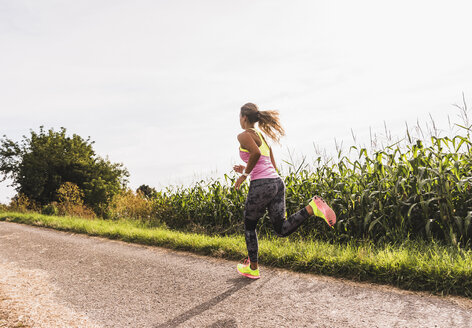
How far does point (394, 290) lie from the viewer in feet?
11.5

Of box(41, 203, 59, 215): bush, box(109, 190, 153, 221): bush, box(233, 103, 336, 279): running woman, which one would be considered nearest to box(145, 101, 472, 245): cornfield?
box(233, 103, 336, 279): running woman

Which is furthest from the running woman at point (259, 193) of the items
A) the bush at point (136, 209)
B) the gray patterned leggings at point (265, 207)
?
the bush at point (136, 209)

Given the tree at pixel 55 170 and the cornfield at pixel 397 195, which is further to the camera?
the tree at pixel 55 170

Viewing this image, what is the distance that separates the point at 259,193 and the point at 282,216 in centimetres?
45

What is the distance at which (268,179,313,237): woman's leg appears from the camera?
4.02m

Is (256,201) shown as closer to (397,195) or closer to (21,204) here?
(397,195)

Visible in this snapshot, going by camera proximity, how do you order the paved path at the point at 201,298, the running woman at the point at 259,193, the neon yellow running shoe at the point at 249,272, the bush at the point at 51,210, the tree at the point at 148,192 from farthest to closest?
1. the bush at the point at 51,210
2. the tree at the point at 148,192
3. the neon yellow running shoe at the point at 249,272
4. the running woman at the point at 259,193
5. the paved path at the point at 201,298

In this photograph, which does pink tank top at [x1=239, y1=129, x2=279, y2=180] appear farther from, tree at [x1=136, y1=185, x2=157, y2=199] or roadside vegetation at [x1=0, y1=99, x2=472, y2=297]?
tree at [x1=136, y1=185, x2=157, y2=199]

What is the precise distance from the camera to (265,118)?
14.0ft

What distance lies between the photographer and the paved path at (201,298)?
116 inches

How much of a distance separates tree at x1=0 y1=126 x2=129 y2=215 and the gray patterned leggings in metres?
16.6

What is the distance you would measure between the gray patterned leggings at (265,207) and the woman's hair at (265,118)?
2.27ft

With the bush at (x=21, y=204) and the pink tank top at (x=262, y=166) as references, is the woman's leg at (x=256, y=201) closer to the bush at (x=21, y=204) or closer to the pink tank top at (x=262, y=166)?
the pink tank top at (x=262, y=166)

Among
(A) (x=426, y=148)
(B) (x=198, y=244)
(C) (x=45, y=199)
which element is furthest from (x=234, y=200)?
(C) (x=45, y=199)
